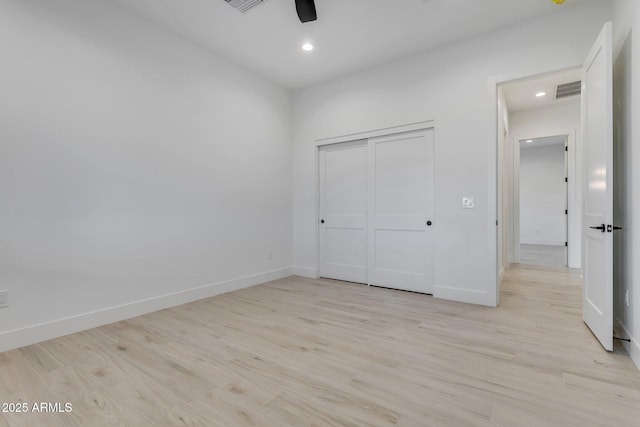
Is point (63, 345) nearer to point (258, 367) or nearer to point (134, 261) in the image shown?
point (134, 261)

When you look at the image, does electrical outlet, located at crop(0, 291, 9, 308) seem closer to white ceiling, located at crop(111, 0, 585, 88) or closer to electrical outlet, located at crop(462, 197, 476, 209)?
white ceiling, located at crop(111, 0, 585, 88)

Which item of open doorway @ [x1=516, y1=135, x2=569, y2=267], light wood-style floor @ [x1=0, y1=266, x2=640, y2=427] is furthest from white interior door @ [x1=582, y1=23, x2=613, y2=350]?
open doorway @ [x1=516, y1=135, x2=569, y2=267]

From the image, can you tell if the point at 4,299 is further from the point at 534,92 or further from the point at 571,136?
the point at 571,136

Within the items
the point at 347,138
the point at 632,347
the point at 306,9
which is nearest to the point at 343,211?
the point at 347,138

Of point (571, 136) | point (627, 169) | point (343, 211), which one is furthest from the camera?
point (571, 136)

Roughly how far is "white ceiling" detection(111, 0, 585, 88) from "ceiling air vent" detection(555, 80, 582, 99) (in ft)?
6.73

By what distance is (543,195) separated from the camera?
932cm

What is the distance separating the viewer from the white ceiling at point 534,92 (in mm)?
4273

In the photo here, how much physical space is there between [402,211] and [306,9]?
8.34 ft

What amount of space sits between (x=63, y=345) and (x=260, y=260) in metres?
2.42

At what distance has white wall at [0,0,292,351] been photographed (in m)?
2.43

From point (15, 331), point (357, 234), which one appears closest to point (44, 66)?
point (15, 331)

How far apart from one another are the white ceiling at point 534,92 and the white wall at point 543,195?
14.1 ft

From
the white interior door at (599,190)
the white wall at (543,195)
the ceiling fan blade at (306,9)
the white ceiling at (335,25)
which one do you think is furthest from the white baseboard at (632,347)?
the white wall at (543,195)
